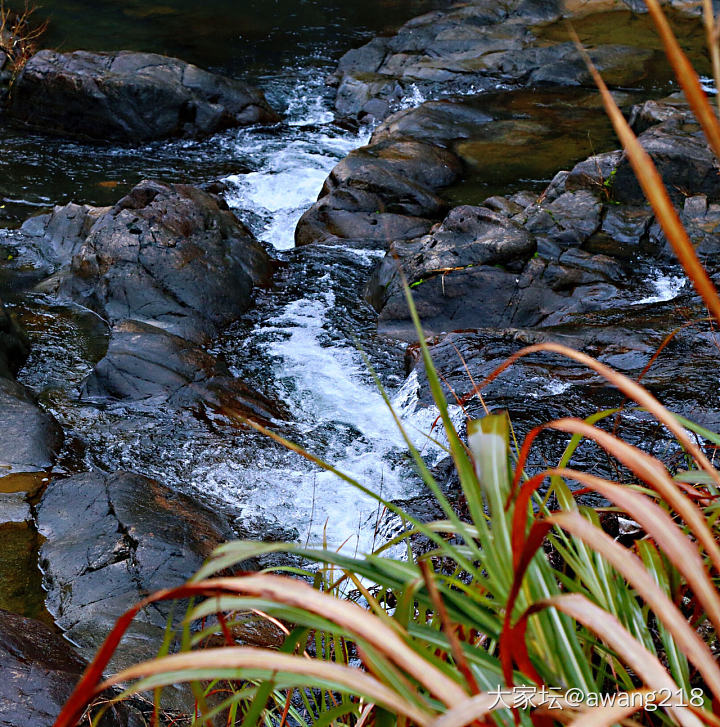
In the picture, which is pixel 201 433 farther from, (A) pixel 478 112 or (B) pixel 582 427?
(A) pixel 478 112

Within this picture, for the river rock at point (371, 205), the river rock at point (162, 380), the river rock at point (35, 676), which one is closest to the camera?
the river rock at point (35, 676)

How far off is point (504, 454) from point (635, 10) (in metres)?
18.3

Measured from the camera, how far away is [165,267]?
774 centimetres

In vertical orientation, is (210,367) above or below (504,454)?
below

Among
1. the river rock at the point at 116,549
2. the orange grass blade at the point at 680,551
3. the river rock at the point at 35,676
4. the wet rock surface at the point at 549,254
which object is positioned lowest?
the river rock at the point at 116,549

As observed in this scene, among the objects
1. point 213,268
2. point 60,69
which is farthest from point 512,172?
point 60,69

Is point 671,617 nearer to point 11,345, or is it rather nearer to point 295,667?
point 295,667

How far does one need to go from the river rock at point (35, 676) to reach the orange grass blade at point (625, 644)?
184 centimetres

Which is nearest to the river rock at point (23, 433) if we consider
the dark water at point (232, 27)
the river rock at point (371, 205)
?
the river rock at point (371, 205)

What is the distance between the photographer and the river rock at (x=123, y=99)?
476 inches

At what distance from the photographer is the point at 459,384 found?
5.62m

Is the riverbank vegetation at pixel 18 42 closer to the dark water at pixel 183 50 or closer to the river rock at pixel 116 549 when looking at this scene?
the dark water at pixel 183 50

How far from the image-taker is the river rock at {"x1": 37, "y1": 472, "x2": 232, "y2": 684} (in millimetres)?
3746

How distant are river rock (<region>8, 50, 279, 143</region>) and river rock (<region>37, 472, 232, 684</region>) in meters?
8.86
